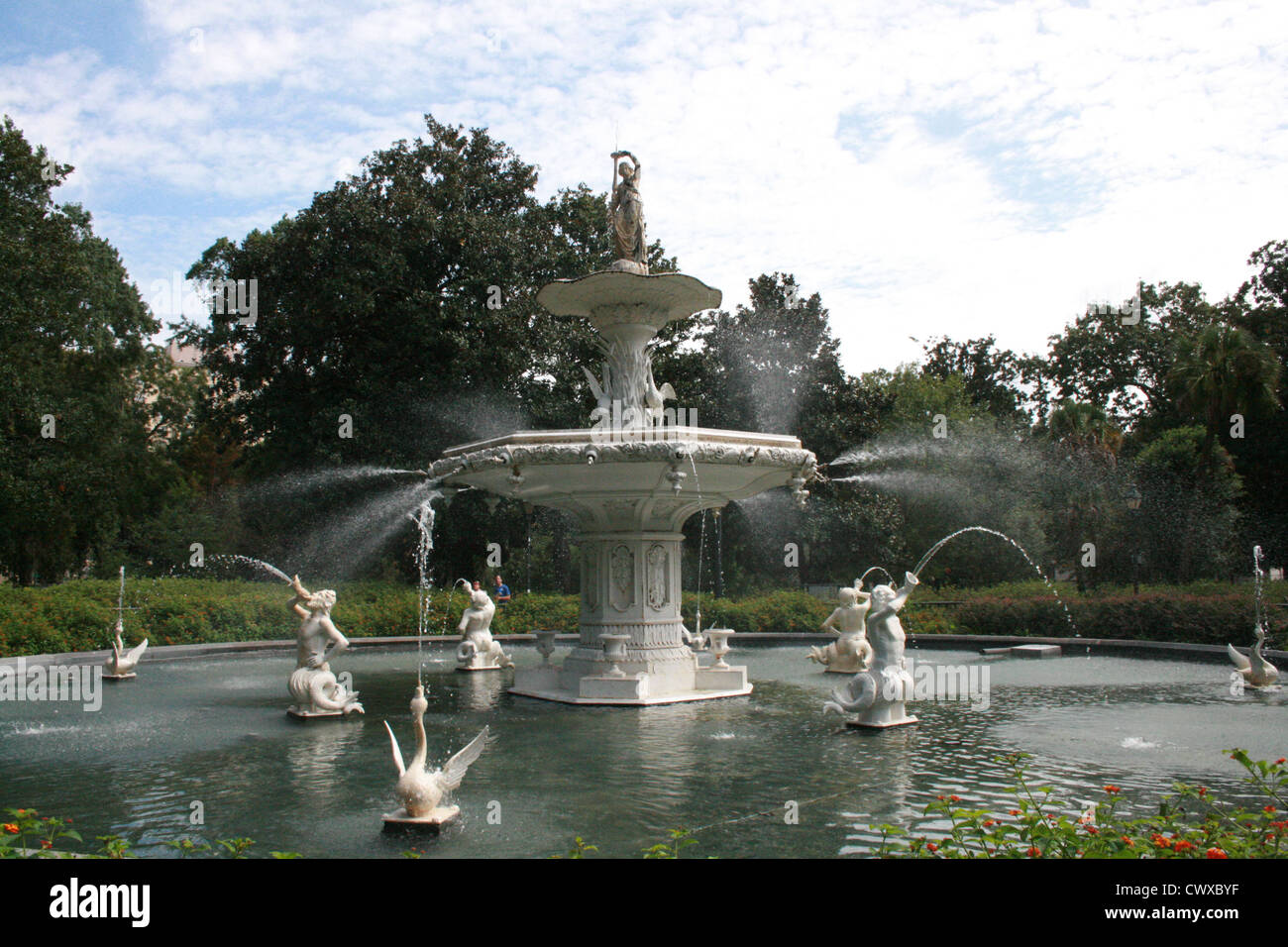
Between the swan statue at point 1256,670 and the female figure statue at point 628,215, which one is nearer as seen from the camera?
the swan statue at point 1256,670

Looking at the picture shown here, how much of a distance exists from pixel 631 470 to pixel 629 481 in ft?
1.63

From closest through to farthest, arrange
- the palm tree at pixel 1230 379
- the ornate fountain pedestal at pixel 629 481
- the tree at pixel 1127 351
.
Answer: the ornate fountain pedestal at pixel 629 481, the palm tree at pixel 1230 379, the tree at pixel 1127 351

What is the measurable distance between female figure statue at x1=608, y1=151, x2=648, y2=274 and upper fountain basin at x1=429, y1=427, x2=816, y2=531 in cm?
302

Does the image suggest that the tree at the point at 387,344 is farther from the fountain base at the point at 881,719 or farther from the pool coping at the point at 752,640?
the fountain base at the point at 881,719

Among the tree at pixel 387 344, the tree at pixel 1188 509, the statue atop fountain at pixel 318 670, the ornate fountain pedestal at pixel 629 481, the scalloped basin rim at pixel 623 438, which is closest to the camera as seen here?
the statue atop fountain at pixel 318 670

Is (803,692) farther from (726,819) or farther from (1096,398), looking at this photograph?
(1096,398)

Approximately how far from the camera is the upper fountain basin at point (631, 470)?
33.4 ft

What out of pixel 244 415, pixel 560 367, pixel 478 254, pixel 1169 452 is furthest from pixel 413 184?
pixel 1169 452

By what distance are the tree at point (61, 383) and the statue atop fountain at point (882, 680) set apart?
85.8 ft

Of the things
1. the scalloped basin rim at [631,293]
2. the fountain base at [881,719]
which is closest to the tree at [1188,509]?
the scalloped basin rim at [631,293]

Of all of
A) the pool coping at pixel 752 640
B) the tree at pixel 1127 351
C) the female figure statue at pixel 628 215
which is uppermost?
the tree at pixel 1127 351

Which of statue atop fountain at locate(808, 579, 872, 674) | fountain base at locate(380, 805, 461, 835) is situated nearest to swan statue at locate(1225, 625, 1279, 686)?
statue atop fountain at locate(808, 579, 872, 674)

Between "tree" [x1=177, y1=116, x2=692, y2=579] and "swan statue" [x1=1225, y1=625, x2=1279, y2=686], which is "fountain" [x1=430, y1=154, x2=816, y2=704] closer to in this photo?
"swan statue" [x1=1225, y1=625, x2=1279, y2=686]
